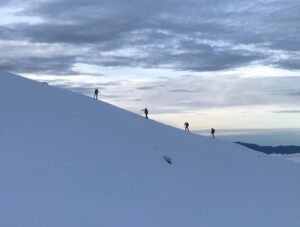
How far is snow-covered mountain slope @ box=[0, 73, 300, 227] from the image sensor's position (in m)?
11.3

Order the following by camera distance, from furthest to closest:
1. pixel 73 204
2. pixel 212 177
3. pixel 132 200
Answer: pixel 212 177 → pixel 132 200 → pixel 73 204

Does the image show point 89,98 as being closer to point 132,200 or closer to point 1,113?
point 1,113

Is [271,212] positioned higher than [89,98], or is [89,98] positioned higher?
[89,98]

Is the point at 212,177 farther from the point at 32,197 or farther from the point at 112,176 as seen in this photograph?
the point at 32,197

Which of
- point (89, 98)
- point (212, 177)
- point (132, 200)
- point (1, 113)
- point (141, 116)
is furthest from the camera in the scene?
point (141, 116)

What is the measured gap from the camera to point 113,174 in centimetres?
1370

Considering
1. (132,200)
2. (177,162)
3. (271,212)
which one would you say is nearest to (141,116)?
(177,162)

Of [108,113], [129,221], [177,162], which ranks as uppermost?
[108,113]

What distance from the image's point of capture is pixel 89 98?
20688 millimetres

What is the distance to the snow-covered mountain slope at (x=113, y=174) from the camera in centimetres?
1132

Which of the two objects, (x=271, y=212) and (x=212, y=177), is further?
(x=212, y=177)

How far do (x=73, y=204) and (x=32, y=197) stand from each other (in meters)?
0.81

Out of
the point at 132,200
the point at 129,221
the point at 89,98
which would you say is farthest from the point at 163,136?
the point at 129,221

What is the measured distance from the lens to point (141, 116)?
22203 millimetres
